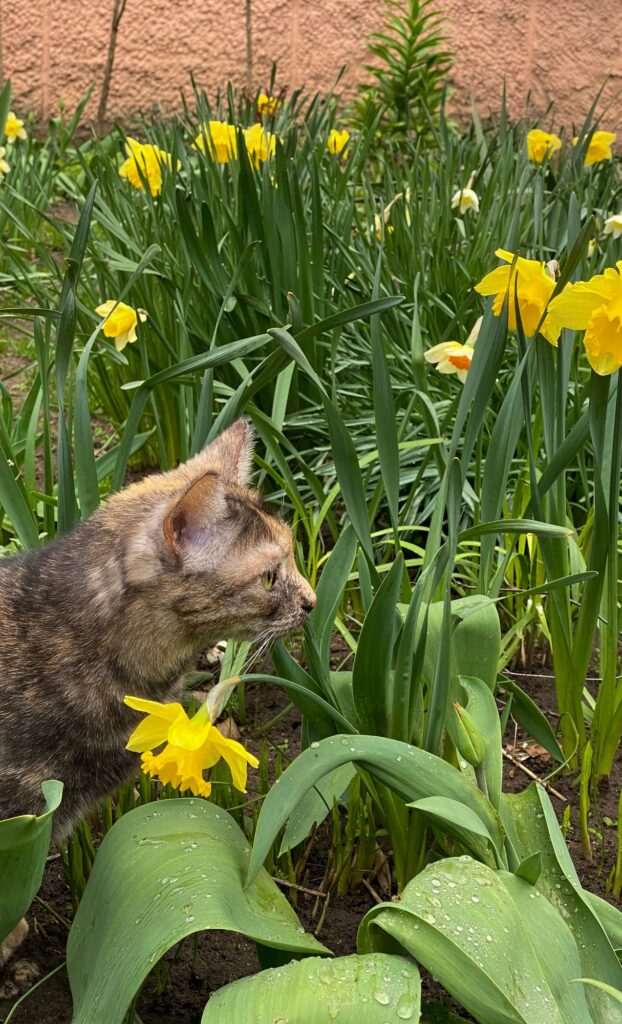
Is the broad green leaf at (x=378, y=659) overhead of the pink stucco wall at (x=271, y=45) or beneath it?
beneath

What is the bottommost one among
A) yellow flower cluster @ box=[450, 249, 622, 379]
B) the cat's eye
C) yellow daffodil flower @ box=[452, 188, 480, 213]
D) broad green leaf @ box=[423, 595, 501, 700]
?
broad green leaf @ box=[423, 595, 501, 700]

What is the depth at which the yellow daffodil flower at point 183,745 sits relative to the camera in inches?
53.2

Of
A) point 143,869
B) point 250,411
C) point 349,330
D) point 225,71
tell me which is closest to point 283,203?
point 349,330

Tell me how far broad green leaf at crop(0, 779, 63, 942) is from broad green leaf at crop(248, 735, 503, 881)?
0.94 ft

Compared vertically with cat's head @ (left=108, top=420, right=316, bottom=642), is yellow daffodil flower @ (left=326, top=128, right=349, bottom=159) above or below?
above

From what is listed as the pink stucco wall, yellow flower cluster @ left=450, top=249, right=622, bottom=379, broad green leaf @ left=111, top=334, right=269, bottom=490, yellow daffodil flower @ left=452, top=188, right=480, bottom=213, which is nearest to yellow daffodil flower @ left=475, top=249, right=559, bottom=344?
yellow flower cluster @ left=450, top=249, right=622, bottom=379

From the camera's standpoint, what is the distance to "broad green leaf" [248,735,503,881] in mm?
1353

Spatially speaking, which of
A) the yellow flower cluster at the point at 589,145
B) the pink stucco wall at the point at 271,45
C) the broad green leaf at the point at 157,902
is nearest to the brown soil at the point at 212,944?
the broad green leaf at the point at 157,902

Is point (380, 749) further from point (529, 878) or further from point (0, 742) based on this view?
point (0, 742)

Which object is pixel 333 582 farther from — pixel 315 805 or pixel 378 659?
pixel 315 805

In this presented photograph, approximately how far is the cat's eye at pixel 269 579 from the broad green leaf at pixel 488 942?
58 cm

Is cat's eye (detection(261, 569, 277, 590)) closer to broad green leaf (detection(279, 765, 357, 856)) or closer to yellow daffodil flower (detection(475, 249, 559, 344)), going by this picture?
broad green leaf (detection(279, 765, 357, 856))

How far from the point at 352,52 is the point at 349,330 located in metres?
4.27

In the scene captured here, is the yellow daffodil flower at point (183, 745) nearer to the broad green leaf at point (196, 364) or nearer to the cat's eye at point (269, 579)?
the cat's eye at point (269, 579)
